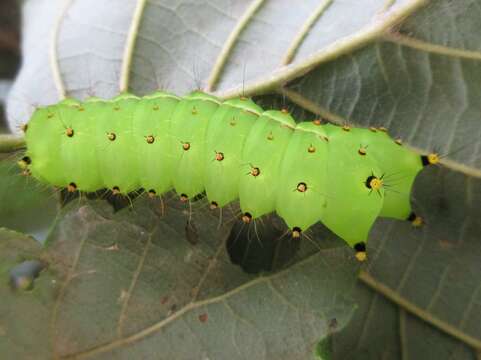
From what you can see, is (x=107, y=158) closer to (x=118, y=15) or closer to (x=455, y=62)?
(x=118, y=15)

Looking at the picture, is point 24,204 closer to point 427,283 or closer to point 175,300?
point 175,300

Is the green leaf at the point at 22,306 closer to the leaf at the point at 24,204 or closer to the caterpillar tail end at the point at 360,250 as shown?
the leaf at the point at 24,204

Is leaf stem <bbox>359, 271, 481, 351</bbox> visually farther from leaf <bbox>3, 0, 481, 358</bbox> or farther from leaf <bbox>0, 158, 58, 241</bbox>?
leaf <bbox>0, 158, 58, 241</bbox>

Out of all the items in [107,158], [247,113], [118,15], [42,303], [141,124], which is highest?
[118,15]

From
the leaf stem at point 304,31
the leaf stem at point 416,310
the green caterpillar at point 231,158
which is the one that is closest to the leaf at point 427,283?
the leaf stem at point 416,310

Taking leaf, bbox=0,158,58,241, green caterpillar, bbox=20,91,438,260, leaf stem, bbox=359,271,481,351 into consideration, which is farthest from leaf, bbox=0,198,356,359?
leaf, bbox=0,158,58,241

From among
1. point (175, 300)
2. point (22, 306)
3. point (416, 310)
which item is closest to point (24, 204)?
point (22, 306)

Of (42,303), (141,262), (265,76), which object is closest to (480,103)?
(265,76)
